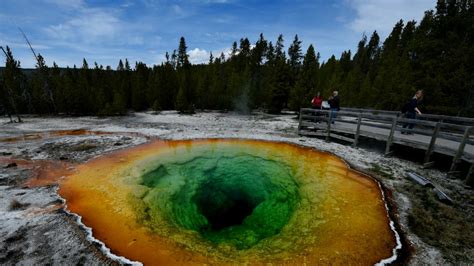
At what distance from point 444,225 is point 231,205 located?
6.28 meters

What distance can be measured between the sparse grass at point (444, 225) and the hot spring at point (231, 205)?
2.04ft

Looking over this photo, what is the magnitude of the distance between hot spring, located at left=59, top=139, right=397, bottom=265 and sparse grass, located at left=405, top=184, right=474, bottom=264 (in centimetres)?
62

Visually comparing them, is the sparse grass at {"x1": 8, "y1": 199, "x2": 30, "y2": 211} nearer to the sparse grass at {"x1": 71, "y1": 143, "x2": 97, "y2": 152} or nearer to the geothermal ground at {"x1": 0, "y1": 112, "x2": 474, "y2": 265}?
the geothermal ground at {"x1": 0, "y1": 112, "x2": 474, "y2": 265}

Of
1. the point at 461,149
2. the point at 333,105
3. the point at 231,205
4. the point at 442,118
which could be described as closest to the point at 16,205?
the point at 231,205

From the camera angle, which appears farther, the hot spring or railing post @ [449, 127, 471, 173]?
railing post @ [449, 127, 471, 173]

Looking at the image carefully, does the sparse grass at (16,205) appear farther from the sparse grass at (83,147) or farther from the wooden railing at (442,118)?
the wooden railing at (442,118)

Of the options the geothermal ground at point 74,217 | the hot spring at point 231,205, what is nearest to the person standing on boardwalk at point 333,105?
the geothermal ground at point 74,217

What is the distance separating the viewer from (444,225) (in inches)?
208

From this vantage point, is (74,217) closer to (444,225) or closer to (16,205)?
(16,205)

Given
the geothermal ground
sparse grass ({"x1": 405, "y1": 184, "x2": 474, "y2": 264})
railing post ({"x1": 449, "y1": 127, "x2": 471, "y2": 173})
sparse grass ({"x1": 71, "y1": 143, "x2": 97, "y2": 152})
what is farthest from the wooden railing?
sparse grass ({"x1": 71, "y1": 143, "x2": 97, "y2": 152})

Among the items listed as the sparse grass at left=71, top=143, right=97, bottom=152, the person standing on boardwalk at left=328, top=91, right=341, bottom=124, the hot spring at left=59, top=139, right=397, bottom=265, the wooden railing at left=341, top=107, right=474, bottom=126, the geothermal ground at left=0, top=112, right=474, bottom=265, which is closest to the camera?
the geothermal ground at left=0, top=112, right=474, bottom=265

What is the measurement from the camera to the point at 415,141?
29.8 ft

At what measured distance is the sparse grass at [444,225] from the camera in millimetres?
4501

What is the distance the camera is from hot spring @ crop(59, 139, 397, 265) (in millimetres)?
4941
